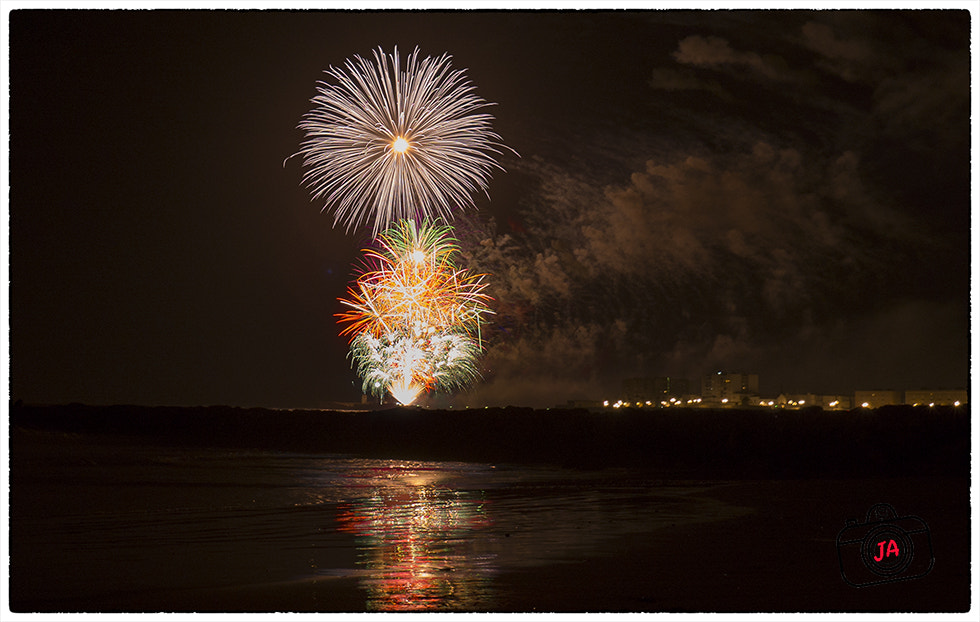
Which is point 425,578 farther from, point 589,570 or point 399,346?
point 399,346

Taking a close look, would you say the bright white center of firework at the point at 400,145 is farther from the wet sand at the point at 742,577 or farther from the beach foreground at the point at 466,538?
the wet sand at the point at 742,577

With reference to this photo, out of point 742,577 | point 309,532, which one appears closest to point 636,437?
point 309,532

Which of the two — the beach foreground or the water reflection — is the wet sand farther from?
the water reflection

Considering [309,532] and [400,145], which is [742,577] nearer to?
[309,532]

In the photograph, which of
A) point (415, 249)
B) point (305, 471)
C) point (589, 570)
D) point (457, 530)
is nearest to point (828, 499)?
point (457, 530)

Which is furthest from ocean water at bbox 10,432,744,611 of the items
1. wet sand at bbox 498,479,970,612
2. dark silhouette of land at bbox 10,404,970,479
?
dark silhouette of land at bbox 10,404,970,479
